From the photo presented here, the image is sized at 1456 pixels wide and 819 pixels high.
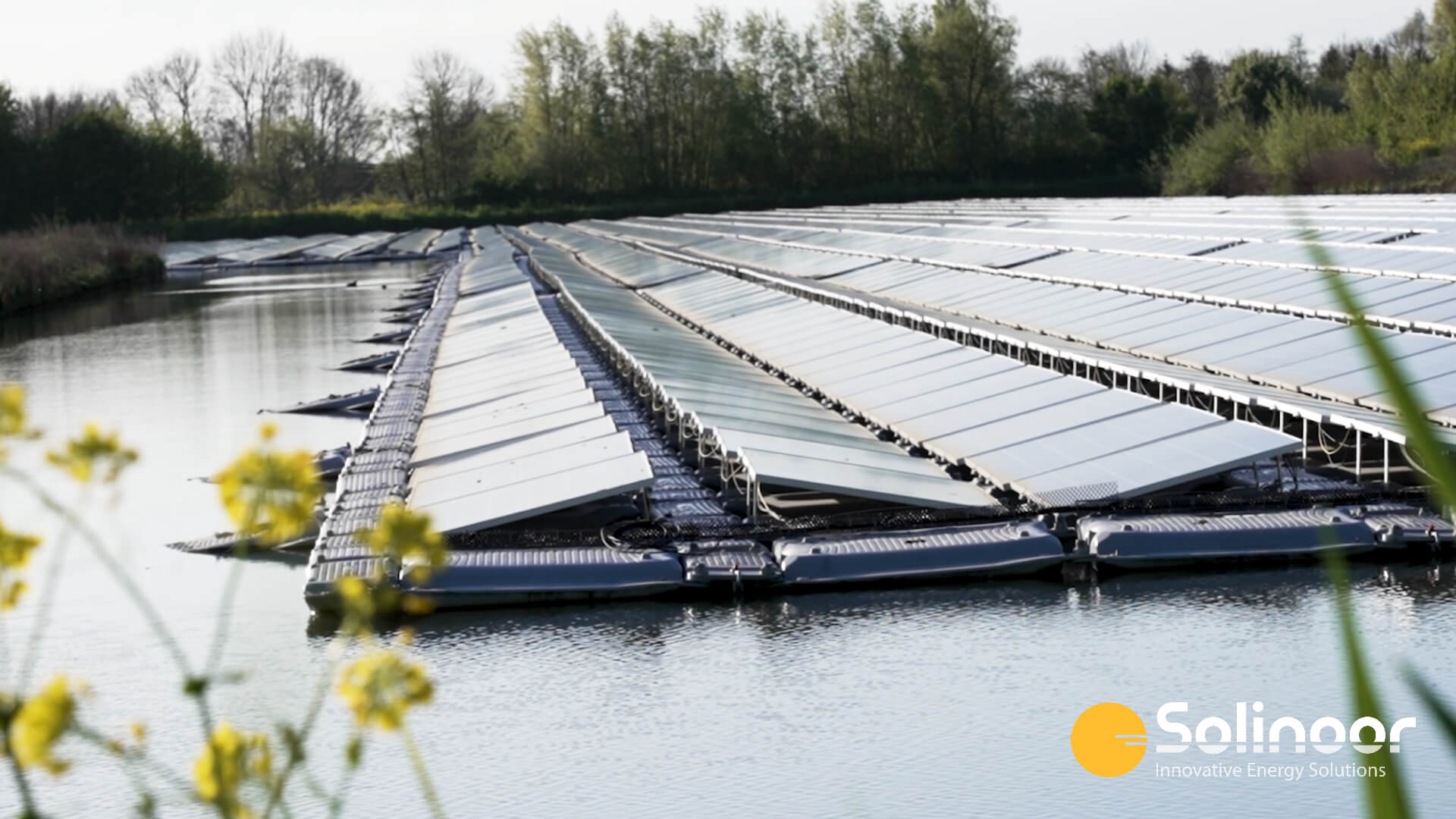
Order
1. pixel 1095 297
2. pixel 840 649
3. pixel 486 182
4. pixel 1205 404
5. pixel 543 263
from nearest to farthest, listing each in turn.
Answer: pixel 840 649
pixel 1205 404
pixel 1095 297
pixel 543 263
pixel 486 182

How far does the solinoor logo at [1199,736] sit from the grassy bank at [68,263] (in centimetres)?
3593

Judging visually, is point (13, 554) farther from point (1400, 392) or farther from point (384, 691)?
point (1400, 392)

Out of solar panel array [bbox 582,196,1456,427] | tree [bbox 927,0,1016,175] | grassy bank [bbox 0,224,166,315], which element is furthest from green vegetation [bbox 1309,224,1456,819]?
tree [bbox 927,0,1016,175]

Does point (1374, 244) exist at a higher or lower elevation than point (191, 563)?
higher

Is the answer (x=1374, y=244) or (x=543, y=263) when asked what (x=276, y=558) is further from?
(x=543, y=263)

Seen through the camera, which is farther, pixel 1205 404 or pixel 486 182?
pixel 486 182

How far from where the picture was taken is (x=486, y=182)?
268ft

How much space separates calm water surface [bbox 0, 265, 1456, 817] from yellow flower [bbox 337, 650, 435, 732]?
13.1 ft

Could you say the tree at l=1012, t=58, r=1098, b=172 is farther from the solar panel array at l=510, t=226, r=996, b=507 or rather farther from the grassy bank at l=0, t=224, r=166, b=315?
the solar panel array at l=510, t=226, r=996, b=507

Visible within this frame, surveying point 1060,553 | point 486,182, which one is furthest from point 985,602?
point 486,182

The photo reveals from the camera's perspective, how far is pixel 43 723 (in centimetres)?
192

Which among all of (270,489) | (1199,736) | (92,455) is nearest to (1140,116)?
(1199,736)

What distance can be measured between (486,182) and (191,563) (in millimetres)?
69997

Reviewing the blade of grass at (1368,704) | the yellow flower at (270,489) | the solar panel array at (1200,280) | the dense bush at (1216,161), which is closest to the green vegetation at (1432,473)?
the blade of grass at (1368,704)
